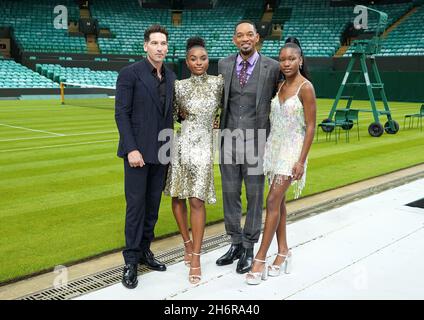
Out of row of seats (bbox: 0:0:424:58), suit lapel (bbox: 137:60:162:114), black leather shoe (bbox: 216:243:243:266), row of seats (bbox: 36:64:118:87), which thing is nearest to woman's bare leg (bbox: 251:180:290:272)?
black leather shoe (bbox: 216:243:243:266)

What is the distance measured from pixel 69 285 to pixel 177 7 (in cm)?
5279

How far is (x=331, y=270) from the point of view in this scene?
14.8ft

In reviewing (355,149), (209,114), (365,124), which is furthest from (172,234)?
(365,124)

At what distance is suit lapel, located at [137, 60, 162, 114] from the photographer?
4.20 m

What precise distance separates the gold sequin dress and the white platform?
773 mm

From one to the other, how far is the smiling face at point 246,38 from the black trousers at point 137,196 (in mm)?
1295

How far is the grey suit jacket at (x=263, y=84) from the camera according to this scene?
4.46 meters

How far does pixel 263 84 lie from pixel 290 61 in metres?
0.34

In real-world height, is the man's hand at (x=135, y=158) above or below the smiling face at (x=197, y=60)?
below

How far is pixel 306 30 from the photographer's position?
45.3 metres

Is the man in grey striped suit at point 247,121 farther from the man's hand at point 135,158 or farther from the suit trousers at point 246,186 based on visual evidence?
the man's hand at point 135,158

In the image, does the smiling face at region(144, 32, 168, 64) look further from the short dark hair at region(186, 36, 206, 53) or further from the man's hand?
→ the man's hand

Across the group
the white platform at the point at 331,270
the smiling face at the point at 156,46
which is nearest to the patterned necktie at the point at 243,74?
the smiling face at the point at 156,46

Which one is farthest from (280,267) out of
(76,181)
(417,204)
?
(76,181)
